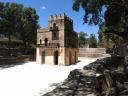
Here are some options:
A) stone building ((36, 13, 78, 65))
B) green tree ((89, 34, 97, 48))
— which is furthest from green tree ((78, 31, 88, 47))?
stone building ((36, 13, 78, 65))

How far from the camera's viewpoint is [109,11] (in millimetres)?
16969

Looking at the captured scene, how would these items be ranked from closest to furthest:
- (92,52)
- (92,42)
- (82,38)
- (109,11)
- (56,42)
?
(109,11) → (56,42) → (92,52) → (92,42) → (82,38)

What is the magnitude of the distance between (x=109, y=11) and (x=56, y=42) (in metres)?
25.6

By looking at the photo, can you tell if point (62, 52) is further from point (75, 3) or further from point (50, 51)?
point (75, 3)

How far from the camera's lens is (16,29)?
5144 centimetres

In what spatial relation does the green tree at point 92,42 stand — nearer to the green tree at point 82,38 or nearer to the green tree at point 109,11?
the green tree at point 82,38

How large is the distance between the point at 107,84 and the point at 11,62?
3740 cm

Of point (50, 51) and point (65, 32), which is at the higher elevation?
point (65, 32)

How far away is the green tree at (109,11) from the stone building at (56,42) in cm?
2054

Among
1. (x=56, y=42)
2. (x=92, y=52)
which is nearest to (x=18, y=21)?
(x=56, y=42)

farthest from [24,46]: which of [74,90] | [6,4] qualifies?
[74,90]

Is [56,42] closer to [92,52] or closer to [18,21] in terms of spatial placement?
[92,52]

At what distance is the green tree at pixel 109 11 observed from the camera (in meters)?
15.3

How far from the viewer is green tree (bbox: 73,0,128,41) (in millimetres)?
15297
